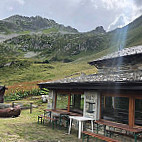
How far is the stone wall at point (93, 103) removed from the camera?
787cm

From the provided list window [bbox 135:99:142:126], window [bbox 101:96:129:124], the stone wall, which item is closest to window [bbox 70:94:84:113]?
the stone wall

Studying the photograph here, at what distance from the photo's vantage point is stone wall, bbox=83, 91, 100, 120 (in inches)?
310

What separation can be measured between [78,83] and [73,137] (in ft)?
8.11

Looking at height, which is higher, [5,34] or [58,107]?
[5,34]

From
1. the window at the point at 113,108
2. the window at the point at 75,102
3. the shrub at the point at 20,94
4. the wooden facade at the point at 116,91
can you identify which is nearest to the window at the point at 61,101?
the wooden facade at the point at 116,91

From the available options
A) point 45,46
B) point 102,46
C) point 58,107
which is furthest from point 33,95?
point 45,46

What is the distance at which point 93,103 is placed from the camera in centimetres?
804

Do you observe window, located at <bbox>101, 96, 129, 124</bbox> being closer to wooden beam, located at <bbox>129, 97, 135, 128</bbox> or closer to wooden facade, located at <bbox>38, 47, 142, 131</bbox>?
wooden facade, located at <bbox>38, 47, 142, 131</bbox>

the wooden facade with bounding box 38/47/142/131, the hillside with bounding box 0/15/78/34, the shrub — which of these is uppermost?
the hillside with bounding box 0/15/78/34

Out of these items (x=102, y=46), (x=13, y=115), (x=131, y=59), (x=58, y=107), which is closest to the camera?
(x=131, y=59)

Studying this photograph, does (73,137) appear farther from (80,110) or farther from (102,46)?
(102,46)

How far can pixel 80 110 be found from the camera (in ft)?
31.5

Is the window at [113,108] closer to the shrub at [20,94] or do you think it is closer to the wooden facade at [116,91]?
the wooden facade at [116,91]

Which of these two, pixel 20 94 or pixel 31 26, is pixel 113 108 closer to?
pixel 20 94
